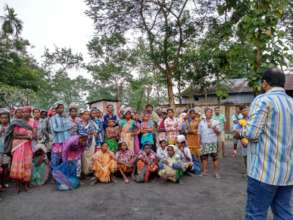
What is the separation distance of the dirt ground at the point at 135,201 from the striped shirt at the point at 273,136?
6.00ft

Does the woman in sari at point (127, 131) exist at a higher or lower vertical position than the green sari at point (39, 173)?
higher

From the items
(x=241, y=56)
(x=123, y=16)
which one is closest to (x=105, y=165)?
(x=241, y=56)

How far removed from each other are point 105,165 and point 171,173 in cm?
148

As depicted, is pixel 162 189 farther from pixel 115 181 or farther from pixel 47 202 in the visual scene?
pixel 47 202

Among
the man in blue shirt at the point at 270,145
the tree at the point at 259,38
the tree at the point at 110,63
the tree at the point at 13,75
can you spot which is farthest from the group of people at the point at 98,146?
the tree at the point at 110,63

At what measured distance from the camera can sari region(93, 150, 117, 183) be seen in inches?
208

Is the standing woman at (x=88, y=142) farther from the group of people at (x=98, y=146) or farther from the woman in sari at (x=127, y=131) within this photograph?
the woman in sari at (x=127, y=131)

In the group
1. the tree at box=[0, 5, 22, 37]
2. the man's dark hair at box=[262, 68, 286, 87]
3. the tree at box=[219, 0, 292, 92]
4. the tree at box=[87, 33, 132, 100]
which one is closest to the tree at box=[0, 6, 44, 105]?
the tree at box=[0, 5, 22, 37]

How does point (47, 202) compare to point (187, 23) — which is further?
point (187, 23)

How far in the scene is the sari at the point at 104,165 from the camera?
208 inches

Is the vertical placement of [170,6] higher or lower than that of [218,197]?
higher

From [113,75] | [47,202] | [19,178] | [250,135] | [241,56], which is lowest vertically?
[47,202]

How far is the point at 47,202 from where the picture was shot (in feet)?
13.7

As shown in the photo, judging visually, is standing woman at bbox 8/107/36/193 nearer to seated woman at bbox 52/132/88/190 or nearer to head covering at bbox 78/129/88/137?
seated woman at bbox 52/132/88/190
